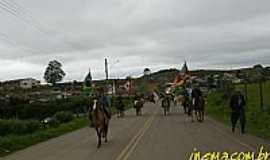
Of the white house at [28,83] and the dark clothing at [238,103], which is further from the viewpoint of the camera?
the white house at [28,83]

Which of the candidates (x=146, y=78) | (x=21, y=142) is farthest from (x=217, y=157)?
(x=146, y=78)

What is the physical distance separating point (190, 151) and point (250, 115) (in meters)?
14.9

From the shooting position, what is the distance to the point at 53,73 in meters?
160

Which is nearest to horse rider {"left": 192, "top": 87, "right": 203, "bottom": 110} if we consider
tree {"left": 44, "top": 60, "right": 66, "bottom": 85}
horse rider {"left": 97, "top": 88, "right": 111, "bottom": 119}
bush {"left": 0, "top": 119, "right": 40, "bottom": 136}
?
horse rider {"left": 97, "top": 88, "right": 111, "bottom": 119}

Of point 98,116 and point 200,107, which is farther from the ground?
point 98,116

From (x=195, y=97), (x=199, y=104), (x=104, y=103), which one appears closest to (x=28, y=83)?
(x=195, y=97)

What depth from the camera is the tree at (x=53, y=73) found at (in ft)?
517

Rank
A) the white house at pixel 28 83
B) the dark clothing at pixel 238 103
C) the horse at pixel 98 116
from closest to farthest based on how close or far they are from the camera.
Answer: the horse at pixel 98 116
the dark clothing at pixel 238 103
the white house at pixel 28 83

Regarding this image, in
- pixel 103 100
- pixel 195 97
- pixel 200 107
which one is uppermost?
pixel 103 100

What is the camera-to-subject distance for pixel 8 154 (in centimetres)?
1884

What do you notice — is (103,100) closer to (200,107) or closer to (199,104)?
(199,104)

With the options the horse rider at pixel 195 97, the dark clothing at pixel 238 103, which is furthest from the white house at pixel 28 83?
the dark clothing at pixel 238 103

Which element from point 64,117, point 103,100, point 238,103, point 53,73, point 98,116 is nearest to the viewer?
point 98,116

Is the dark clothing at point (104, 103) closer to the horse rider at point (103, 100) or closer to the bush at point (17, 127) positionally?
the horse rider at point (103, 100)
